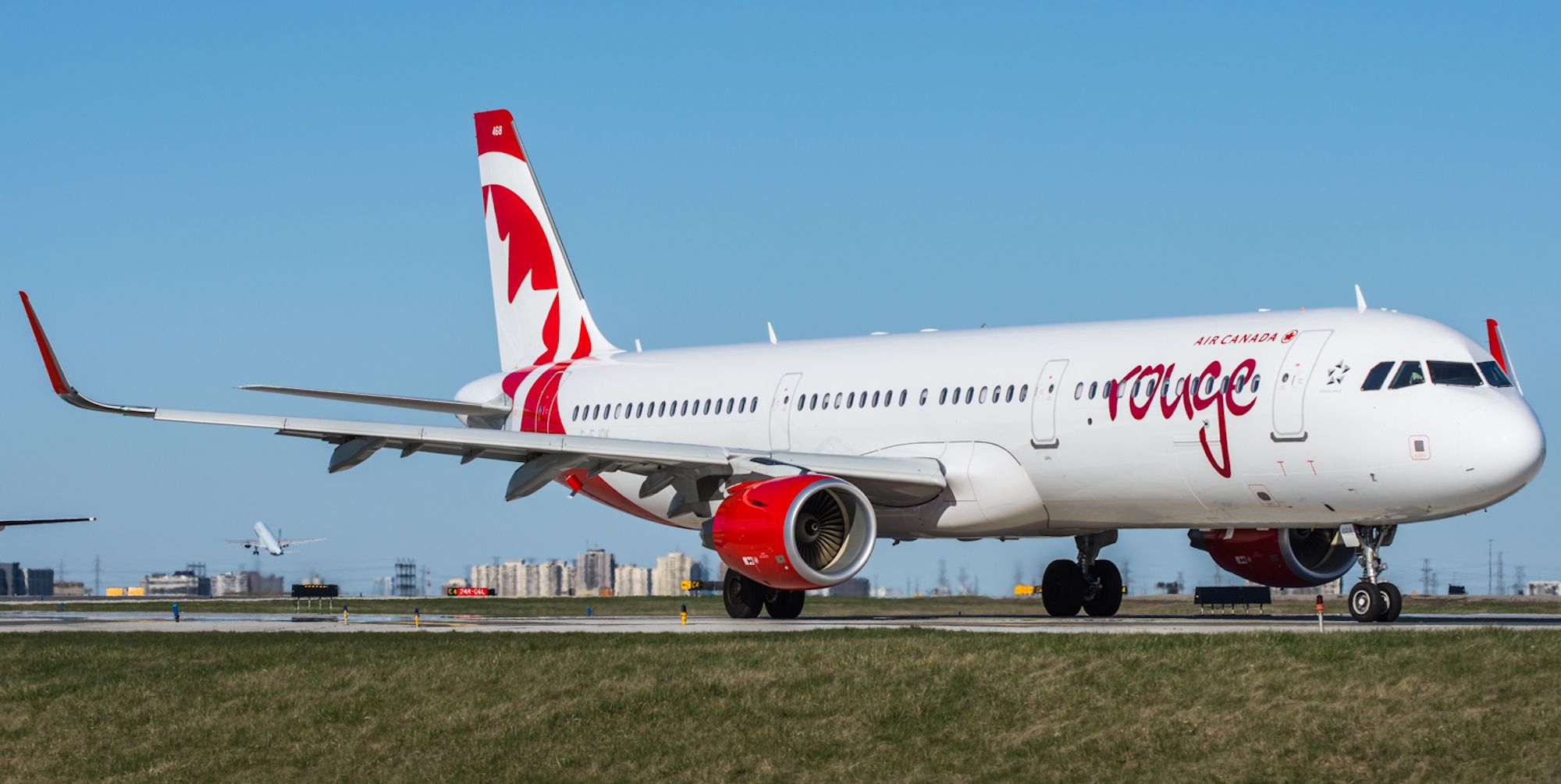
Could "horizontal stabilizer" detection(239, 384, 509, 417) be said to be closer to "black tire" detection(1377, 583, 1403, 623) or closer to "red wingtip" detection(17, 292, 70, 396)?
"red wingtip" detection(17, 292, 70, 396)

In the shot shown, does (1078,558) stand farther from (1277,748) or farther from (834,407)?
(1277,748)

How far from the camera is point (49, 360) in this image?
26672 mm

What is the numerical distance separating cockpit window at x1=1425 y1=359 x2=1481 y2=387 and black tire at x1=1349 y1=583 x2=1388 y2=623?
2.79 m

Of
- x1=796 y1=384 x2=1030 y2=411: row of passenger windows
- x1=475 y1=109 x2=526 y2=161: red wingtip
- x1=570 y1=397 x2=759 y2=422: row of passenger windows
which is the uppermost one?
x1=475 y1=109 x2=526 y2=161: red wingtip

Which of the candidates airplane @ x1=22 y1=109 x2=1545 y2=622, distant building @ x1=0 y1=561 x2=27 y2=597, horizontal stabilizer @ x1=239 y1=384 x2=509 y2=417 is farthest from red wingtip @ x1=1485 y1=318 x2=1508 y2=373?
distant building @ x1=0 y1=561 x2=27 y2=597

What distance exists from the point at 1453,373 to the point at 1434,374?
254mm

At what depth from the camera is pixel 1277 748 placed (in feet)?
51.7

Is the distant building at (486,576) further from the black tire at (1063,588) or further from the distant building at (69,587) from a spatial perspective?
the black tire at (1063,588)

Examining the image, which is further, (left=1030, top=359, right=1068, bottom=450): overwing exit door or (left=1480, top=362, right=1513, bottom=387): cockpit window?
(left=1030, top=359, right=1068, bottom=450): overwing exit door

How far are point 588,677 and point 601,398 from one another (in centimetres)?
1523

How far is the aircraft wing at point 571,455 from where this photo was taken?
88.8 ft

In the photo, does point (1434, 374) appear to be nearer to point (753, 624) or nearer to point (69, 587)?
point (753, 624)

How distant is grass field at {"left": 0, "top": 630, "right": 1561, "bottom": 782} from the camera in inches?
627

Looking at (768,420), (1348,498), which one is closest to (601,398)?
(768,420)
